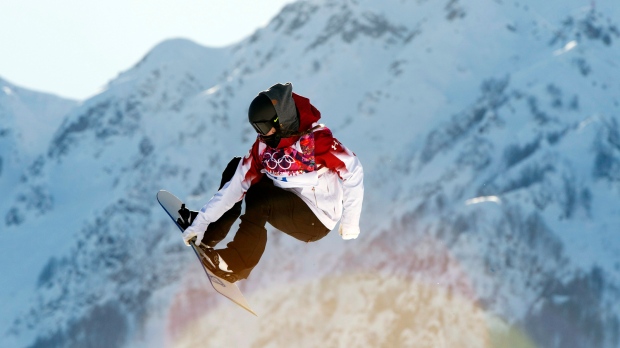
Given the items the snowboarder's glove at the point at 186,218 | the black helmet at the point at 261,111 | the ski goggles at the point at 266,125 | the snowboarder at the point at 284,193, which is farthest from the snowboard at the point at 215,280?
the black helmet at the point at 261,111

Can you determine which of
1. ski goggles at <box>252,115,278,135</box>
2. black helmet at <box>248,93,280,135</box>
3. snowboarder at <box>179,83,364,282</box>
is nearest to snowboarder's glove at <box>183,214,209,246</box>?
snowboarder at <box>179,83,364,282</box>

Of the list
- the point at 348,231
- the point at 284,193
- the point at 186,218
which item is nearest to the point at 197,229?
the point at 186,218

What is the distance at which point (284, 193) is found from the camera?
11.6m

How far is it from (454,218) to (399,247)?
38.6 ft

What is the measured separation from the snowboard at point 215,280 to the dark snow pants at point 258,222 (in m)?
0.50

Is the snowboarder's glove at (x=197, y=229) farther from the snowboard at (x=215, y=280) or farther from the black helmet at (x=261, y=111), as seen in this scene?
the black helmet at (x=261, y=111)

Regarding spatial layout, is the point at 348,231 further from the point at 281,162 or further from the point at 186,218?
the point at 186,218

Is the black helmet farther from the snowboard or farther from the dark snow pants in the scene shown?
the snowboard

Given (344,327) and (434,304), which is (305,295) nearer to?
(344,327)

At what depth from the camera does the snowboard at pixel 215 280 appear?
12.3 metres

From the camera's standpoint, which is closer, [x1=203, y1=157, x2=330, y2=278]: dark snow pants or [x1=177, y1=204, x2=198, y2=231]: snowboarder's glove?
[x1=203, y1=157, x2=330, y2=278]: dark snow pants

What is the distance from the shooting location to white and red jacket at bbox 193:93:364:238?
448 inches

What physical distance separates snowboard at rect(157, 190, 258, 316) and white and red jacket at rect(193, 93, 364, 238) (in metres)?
0.85

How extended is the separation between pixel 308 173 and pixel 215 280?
2107 millimetres
